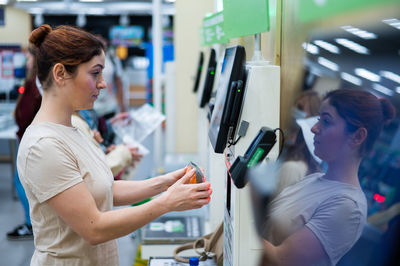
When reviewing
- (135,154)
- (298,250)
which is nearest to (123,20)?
(135,154)

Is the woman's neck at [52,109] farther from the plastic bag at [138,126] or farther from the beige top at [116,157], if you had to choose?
the plastic bag at [138,126]

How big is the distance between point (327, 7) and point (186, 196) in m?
0.72

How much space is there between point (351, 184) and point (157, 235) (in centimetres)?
174

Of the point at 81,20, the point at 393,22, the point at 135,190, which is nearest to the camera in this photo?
the point at 393,22

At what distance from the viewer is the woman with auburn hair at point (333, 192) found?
3.10 ft

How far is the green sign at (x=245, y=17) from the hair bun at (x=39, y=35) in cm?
68

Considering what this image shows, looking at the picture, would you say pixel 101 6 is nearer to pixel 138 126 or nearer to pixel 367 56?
pixel 138 126

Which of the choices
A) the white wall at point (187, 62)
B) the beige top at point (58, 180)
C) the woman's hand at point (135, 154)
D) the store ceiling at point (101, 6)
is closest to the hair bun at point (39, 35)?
the beige top at point (58, 180)

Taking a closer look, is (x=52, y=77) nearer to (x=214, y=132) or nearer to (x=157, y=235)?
(x=214, y=132)

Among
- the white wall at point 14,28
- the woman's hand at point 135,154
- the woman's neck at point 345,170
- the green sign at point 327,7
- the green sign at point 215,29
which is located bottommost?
the woman's hand at point 135,154

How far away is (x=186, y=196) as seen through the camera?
150 centimetres

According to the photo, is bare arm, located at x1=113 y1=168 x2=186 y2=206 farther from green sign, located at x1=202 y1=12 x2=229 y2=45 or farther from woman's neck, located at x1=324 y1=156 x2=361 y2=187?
woman's neck, located at x1=324 y1=156 x2=361 y2=187

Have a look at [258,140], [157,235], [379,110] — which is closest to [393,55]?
[379,110]

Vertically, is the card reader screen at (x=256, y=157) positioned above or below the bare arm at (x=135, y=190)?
above
